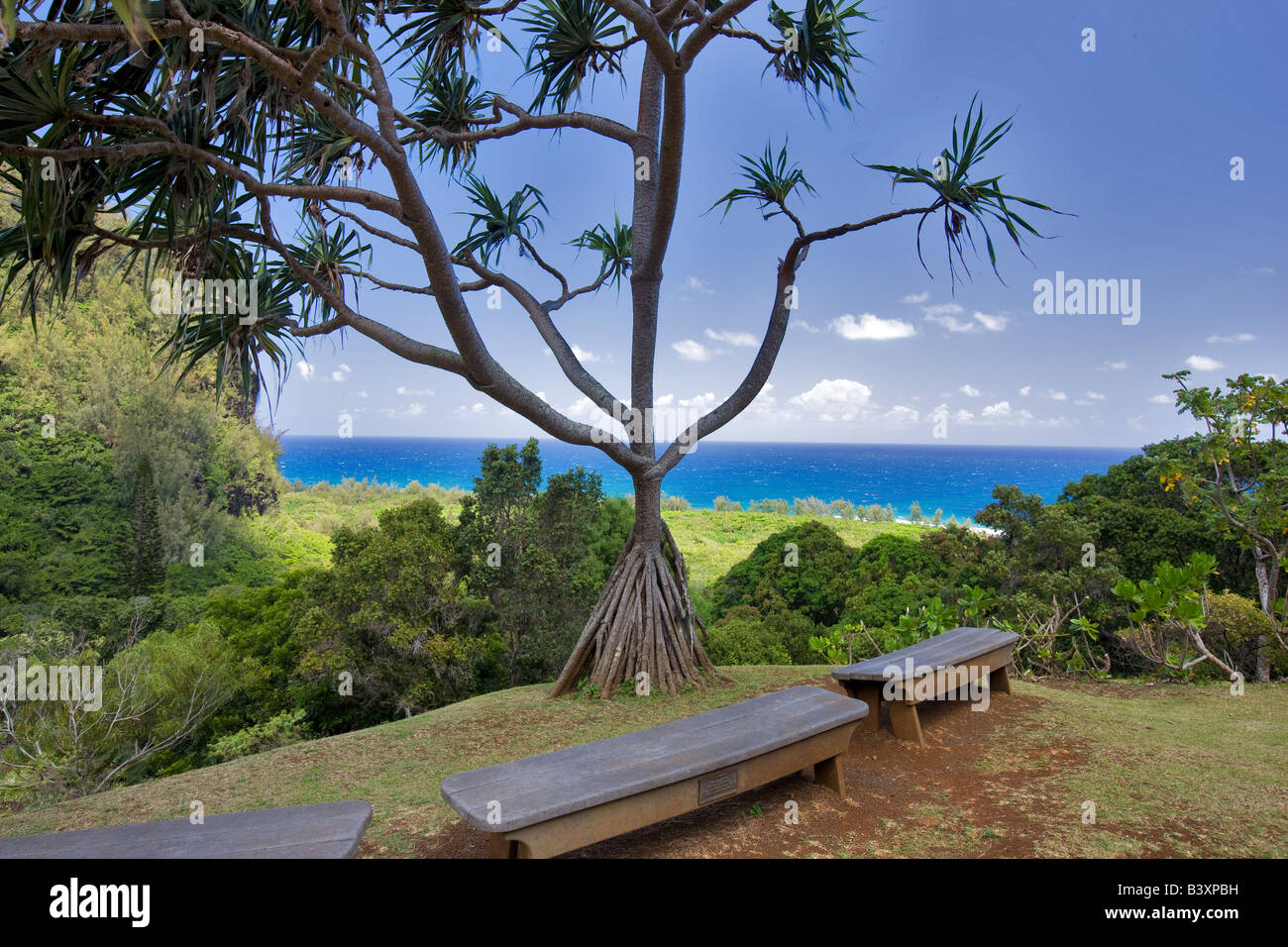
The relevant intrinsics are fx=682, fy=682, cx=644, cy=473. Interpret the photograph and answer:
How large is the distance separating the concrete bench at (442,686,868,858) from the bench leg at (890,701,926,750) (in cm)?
70

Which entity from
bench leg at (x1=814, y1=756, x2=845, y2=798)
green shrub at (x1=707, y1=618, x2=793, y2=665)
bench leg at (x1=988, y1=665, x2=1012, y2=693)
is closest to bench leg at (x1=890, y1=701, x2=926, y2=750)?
bench leg at (x1=814, y1=756, x2=845, y2=798)

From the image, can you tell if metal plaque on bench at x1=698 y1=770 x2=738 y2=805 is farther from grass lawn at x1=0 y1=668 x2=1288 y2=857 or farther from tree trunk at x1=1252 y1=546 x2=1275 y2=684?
tree trunk at x1=1252 y1=546 x2=1275 y2=684

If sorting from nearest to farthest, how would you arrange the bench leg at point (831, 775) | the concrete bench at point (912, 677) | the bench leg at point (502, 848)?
the bench leg at point (502, 848) < the bench leg at point (831, 775) < the concrete bench at point (912, 677)

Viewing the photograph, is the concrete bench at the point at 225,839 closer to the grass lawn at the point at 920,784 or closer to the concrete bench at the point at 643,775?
A: the concrete bench at the point at 643,775

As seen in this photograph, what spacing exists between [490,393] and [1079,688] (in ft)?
16.2

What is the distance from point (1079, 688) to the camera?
17.3ft

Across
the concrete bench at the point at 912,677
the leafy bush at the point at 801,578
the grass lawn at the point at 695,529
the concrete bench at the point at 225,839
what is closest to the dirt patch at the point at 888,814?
the concrete bench at the point at 912,677

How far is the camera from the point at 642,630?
4.92 meters

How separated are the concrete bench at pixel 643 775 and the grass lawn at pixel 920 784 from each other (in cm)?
27

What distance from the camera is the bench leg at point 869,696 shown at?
3.64 m

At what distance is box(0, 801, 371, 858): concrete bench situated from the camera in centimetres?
180
